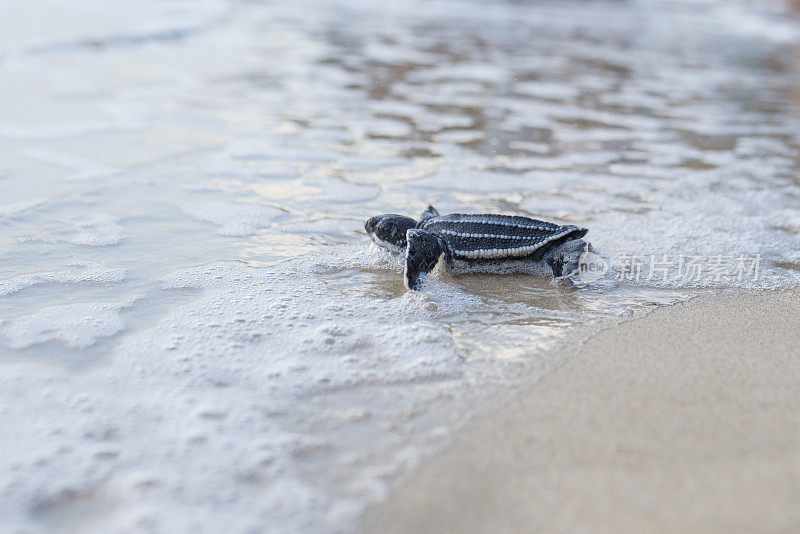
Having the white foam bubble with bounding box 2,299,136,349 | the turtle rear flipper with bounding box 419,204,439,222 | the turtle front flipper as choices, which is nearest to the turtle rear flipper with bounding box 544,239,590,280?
the turtle front flipper

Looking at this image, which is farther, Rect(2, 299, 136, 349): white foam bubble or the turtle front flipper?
the turtle front flipper

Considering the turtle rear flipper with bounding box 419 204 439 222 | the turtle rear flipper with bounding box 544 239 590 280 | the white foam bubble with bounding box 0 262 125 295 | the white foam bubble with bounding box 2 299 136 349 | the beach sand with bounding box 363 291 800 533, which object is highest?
the turtle rear flipper with bounding box 419 204 439 222

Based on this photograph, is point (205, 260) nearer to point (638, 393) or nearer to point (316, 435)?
point (316, 435)

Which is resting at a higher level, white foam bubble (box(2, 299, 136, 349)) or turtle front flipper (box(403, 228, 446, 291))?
turtle front flipper (box(403, 228, 446, 291))

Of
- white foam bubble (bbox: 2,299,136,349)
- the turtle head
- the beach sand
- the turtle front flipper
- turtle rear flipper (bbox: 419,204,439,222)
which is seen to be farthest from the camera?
turtle rear flipper (bbox: 419,204,439,222)

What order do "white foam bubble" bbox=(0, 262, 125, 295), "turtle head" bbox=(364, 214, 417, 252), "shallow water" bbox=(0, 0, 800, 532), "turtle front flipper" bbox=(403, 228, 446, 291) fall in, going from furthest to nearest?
"turtle head" bbox=(364, 214, 417, 252), "turtle front flipper" bbox=(403, 228, 446, 291), "white foam bubble" bbox=(0, 262, 125, 295), "shallow water" bbox=(0, 0, 800, 532)

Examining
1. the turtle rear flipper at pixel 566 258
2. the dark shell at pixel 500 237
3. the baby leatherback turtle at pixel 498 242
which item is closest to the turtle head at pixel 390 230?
the baby leatherback turtle at pixel 498 242

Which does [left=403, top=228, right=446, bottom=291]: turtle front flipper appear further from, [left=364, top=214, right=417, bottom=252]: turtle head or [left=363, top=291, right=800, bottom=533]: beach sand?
[left=363, top=291, right=800, bottom=533]: beach sand
